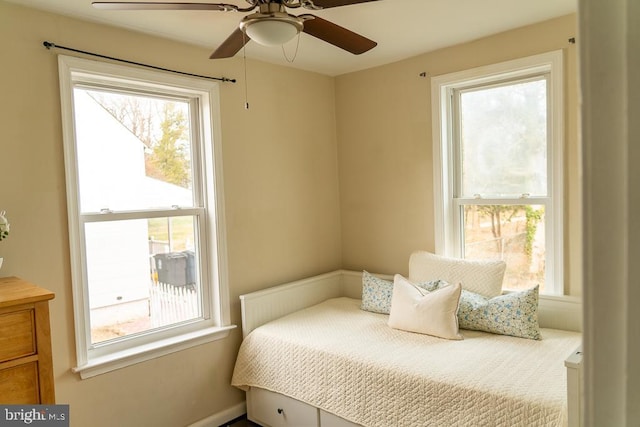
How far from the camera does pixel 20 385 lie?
5.21ft

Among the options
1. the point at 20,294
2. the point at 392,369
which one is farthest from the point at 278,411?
the point at 20,294

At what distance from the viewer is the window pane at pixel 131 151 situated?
245cm

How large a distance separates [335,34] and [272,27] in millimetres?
489

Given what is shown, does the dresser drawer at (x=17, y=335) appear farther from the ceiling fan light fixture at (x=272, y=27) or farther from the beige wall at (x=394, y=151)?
the beige wall at (x=394, y=151)

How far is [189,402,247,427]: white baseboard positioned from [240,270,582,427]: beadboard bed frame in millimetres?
112

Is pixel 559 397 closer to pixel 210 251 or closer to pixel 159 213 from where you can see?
pixel 210 251

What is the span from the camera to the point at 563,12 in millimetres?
2475

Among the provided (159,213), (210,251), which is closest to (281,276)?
(210,251)

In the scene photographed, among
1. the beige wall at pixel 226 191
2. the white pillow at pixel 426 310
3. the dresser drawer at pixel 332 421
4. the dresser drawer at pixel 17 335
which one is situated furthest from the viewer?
the white pillow at pixel 426 310

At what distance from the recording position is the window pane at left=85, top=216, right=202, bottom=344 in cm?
249

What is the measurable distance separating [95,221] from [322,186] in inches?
69.9

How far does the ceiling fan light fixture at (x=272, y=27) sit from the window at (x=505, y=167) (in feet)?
5.55

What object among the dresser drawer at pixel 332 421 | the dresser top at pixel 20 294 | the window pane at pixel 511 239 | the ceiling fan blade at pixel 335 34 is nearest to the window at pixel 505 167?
the window pane at pixel 511 239

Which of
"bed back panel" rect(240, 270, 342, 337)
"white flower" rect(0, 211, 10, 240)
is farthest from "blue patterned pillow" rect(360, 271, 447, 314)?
"white flower" rect(0, 211, 10, 240)
